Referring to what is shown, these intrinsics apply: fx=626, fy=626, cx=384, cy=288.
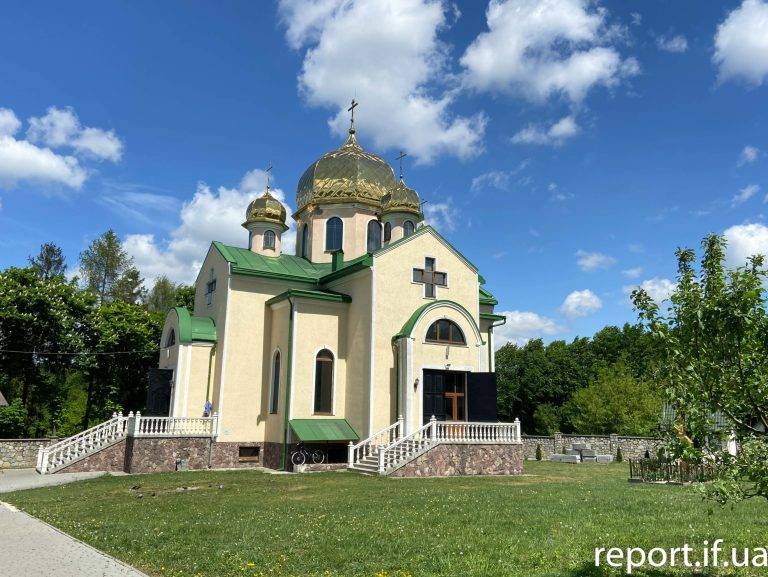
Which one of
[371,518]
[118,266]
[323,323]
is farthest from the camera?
[118,266]

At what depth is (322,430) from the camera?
2092cm

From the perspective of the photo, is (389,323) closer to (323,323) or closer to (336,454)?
(323,323)

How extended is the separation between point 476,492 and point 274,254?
1516cm

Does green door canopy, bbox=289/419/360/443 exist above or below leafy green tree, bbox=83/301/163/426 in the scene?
below

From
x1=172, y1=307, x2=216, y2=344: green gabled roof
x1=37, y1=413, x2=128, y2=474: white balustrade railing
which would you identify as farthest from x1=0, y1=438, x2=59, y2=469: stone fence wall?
x1=172, y1=307, x2=216, y2=344: green gabled roof

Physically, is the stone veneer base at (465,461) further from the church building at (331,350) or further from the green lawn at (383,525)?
the green lawn at (383,525)

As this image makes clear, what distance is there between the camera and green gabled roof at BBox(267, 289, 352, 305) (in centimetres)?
2172

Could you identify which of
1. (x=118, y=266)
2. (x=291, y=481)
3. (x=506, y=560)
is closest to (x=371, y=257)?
(x=291, y=481)

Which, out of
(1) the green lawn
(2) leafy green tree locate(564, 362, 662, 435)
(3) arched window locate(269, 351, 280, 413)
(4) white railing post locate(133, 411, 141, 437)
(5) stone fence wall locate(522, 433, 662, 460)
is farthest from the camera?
(2) leafy green tree locate(564, 362, 662, 435)

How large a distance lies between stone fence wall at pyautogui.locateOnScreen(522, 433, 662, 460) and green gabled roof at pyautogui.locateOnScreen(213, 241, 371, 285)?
14.3 meters

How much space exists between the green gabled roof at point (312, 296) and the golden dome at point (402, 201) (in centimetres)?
499

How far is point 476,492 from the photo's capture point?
14.2 meters

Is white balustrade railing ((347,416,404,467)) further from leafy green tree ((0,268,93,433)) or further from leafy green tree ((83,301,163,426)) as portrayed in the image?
leafy green tree ((0,268,93,433))

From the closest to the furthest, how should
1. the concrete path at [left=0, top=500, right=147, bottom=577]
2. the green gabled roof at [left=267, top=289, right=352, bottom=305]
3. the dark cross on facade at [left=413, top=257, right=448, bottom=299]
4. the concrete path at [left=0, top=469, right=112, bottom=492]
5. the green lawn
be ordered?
the concrete path at [left=0, top=500, right=147, bottom=577] < the green lawn < the concrete path at [left=0, top=469, right=112, bottom=492] < the green gabled roof at [left=267, top=289, right=352, bottom=305] < the dark cross on facade at [left=413, top=257, right=448, bottom=299]
